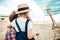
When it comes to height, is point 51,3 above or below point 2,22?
above

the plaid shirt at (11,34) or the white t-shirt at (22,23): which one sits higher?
the white t-shirt at (22,23)

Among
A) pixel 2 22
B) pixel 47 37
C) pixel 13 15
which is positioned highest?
pixel 13 15

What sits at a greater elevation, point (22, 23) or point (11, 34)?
point (22, 23)

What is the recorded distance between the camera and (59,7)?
3121mm

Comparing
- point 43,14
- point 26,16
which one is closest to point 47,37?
point 43,14

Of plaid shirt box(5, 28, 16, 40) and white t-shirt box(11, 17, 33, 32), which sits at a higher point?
white t-shirt box(11, 17, 33, 32)

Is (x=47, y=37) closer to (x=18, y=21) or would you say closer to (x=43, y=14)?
(x=43, y=14)

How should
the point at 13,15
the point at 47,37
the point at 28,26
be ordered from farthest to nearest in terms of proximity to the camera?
the point at 47,37
the point at 13,15
the point at 28,26

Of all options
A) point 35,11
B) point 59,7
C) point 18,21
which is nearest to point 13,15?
point 18,21

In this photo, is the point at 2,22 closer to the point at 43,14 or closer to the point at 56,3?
the point at 43,14

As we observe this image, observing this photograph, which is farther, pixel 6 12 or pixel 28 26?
pixel 6 12

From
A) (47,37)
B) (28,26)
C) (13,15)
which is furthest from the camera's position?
(47,37)

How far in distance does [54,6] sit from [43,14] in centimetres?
21

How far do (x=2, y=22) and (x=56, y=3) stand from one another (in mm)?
884
